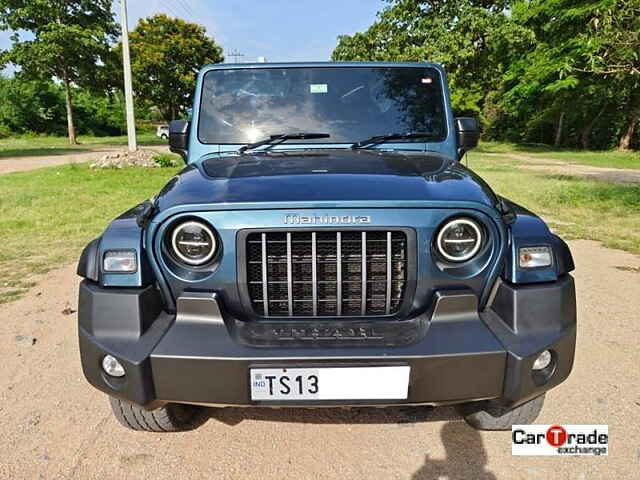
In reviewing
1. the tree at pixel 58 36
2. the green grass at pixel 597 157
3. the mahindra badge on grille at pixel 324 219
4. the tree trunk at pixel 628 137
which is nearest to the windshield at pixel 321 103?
the mahindra badge on grille at pixel 324 219

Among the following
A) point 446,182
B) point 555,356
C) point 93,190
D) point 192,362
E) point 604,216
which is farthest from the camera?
point 93,190

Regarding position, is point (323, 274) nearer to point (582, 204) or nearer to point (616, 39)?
point (616, 39)

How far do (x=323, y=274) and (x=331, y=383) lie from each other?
0.44 meters

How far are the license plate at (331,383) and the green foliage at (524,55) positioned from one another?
11.9 m

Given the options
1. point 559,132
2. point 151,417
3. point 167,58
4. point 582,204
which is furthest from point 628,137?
point 167,58

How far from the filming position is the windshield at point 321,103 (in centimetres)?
311

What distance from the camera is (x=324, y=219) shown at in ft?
6.39

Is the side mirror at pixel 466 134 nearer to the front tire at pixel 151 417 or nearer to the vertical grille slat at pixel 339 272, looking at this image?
the vertical grille slat at pixel 339 272

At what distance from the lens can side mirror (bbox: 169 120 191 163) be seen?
10.6 feet

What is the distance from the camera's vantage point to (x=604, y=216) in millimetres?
8328

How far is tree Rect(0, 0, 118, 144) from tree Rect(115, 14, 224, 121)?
13.1 meters

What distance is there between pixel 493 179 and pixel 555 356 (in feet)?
40.7

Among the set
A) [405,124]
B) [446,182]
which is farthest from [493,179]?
[446,182]

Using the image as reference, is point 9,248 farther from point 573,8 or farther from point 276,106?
point 573,8
